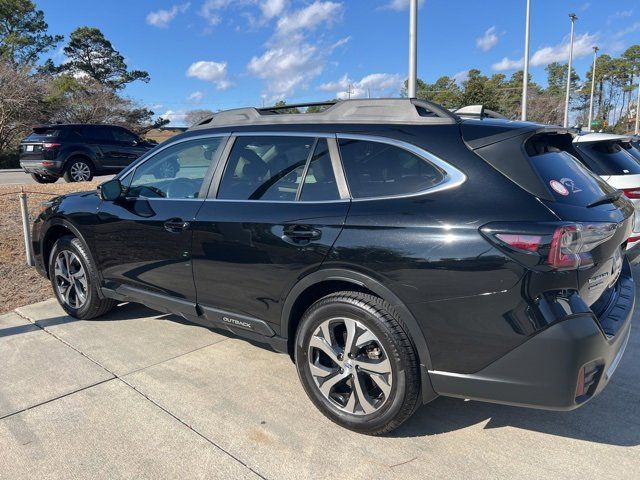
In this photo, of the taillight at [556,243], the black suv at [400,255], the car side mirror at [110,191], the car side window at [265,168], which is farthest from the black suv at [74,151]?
the taillight at [556,243]

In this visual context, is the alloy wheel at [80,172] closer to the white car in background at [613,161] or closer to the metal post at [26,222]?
the metal post at [26,222]

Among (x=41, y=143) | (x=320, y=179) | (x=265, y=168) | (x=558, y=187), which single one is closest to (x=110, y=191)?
(x=265, y=168)

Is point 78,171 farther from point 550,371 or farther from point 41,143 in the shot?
point 550,371

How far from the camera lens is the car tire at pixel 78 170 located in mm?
13672

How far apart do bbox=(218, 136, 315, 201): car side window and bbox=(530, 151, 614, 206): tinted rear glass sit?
134 centimetres

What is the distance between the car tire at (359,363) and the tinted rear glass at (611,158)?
4.08m

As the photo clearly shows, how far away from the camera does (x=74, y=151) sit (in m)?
13.6

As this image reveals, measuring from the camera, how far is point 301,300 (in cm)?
306

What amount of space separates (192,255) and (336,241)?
123cm

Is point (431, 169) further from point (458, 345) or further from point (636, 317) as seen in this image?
point (636, 317)

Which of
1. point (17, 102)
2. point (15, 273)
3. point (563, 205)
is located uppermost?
point (17, 102)

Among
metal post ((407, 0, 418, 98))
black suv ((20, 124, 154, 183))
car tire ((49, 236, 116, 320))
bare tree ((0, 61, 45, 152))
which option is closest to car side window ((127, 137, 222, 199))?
car tire ((49, 236, 116, 320))

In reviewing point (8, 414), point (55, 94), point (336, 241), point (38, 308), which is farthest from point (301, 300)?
point (55, 94)

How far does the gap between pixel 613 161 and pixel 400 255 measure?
13.7 ft
